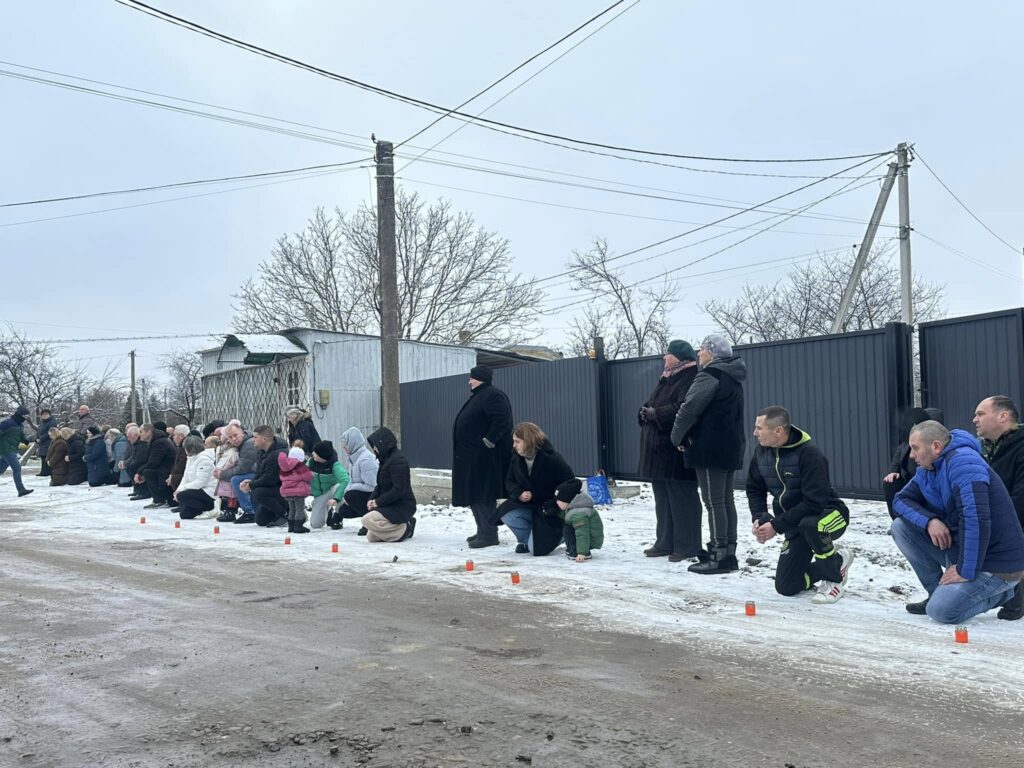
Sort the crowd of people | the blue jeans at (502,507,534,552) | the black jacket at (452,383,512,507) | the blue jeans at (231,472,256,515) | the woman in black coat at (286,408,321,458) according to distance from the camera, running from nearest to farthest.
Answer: the crowd of people < the blue jeans at (502,507,534,552) < the black jacket at (452,383,512,507) < the blue jeans at (231,472,256,515) < the woman in black coat at (286,408,321,458)

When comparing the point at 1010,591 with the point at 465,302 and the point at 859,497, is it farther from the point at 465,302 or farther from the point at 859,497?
the point at 465,302

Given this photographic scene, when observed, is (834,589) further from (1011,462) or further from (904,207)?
(904,207)

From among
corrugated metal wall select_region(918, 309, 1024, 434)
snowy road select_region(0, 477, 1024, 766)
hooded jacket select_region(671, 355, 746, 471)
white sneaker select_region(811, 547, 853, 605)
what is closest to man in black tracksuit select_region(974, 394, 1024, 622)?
snowy road select_region(0, 477, 1024, 766)

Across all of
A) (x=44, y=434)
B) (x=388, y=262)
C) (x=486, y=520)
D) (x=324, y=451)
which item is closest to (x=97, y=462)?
(x=44, y=434)

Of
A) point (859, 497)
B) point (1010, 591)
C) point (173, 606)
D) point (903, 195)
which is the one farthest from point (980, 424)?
point (903, 195)

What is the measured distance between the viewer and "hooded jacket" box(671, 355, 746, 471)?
26.1ft

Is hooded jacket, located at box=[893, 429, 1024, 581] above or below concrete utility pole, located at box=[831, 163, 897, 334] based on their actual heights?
below

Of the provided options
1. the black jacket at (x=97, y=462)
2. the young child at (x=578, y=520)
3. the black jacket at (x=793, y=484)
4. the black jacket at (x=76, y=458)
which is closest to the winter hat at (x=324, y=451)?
the young child at (x=578, y=520)

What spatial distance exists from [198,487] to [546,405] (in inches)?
230

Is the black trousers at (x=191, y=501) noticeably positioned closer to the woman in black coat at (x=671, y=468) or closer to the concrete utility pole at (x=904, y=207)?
the woman in black coat at (x=671, y=468)

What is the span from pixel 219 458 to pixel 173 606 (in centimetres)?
717

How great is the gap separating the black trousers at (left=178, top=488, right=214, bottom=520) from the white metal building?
278 inches

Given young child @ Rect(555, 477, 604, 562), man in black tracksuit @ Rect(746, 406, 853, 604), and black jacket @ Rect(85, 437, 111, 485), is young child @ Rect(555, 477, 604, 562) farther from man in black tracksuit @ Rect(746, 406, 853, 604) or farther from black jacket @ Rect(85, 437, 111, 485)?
black jacket @ Rect(85, 437, 111, 485)

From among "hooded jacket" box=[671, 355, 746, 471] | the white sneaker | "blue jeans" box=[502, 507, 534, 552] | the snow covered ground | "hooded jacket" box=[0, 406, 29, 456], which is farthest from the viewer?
"hooded jacket" box=[0, 406, 29, 456]
